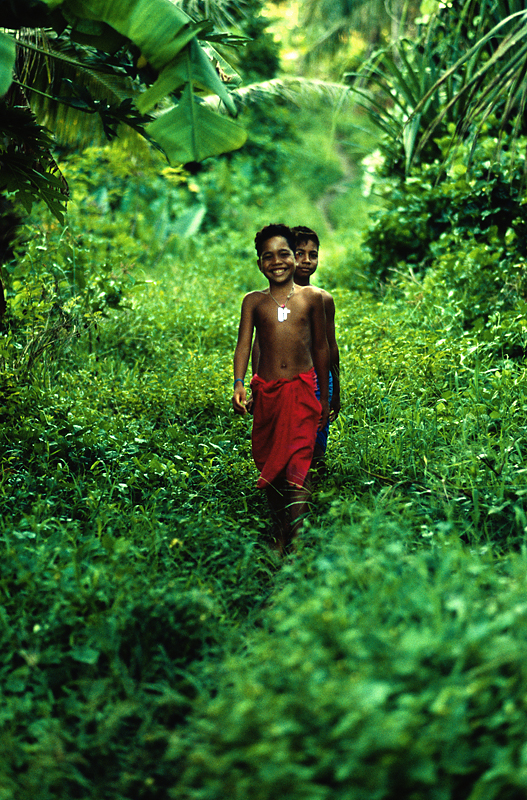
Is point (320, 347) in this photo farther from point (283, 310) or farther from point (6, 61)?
point (6, 61)

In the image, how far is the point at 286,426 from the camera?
3316 millimetres

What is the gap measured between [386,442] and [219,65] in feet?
8.51

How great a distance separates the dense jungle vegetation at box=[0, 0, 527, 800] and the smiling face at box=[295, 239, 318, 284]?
3.07 feet

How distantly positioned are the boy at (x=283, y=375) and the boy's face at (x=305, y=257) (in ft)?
2.38

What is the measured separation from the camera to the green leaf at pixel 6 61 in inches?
108

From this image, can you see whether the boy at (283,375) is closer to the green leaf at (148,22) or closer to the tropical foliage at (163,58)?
the tropical foliage at (163,58)

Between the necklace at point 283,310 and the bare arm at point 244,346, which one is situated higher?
the necklace at point 283,310

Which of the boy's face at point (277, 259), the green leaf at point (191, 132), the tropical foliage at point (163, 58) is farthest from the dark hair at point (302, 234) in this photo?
the green leaf at point (191, 132)

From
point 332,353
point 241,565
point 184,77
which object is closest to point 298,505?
point 241,565

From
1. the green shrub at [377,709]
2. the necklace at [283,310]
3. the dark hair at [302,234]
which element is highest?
the dark hair at [302,234]

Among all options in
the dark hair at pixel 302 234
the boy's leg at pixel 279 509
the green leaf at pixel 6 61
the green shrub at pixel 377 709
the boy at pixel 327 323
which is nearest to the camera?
the green shrub at pixel 377 709

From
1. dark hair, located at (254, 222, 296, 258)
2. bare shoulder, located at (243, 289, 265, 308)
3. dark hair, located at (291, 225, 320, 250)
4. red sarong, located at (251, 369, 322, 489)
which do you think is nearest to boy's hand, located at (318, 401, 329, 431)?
red sarong, located at (251, 369, 322, 489)

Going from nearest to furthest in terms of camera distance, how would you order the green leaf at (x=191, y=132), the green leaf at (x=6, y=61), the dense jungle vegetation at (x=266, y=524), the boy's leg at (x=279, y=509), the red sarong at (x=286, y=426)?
the dense jungle vegetation at (x=266, y=524) → the green leaf at (x=6, y=61) → the green leaf at (x=191, y=132) → the red sarong at (x=286, y=426) → the boy's leg at (x=279, y=509)

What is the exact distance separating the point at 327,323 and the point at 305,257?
735 mm
